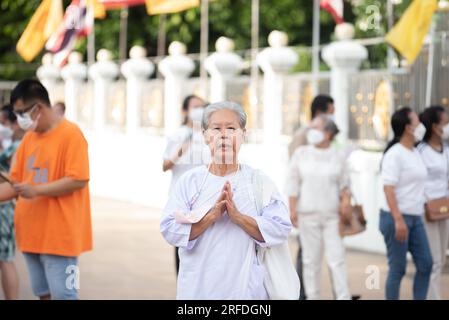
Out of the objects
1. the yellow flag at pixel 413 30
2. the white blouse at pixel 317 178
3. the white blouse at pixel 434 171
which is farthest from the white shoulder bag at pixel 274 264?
the yellow flag at pixel 413 30

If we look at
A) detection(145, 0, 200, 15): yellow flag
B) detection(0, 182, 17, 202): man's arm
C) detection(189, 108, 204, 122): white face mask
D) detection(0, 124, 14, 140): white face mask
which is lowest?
detection(0, 182, 17, 202): man's arm

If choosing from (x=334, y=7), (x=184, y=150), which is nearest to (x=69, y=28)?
(x=334, y=7)

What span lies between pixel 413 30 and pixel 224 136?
7999mm

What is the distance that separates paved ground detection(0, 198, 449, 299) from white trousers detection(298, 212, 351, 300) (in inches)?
30.8

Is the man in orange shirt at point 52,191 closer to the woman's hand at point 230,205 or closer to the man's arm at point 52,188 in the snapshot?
the man's arm at point 52,188

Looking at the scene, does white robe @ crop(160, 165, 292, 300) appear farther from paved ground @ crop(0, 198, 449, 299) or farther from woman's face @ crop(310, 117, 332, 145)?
paved ground @ crop(0, 198, 449, 299)

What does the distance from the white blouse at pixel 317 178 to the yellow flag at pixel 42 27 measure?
14113mm

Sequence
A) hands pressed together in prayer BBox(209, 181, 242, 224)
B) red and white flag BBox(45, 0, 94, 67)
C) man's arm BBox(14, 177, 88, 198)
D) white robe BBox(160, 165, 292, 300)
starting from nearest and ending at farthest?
hands pressed together in prayer BBox(209, 181, 242, 224) < white robe BBox(160, 165, 292, 300) < man's arm BBox(14, 177, 88, 198) < red and white flag BBox(45, 0, 94, 67)

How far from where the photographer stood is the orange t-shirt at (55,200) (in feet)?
26.9

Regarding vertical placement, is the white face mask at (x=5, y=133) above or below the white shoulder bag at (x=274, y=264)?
above

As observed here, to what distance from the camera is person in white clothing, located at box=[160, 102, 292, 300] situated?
588cm


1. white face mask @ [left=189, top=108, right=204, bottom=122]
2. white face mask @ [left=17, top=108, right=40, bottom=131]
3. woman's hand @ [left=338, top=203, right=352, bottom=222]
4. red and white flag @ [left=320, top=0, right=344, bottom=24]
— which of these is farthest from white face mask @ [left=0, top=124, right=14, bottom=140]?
red and white flag @ [left=320, top=0, right=344, bottom=24]

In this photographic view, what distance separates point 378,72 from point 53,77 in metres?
16.3
